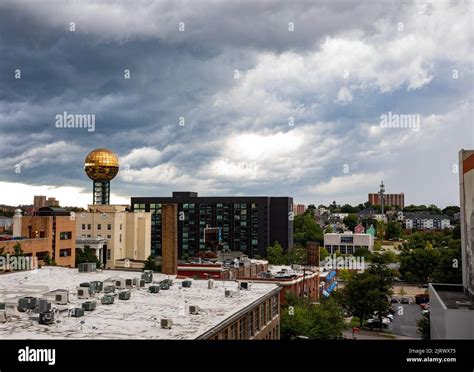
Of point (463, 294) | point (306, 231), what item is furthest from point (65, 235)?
point (306, 231)

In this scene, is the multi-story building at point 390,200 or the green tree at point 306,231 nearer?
the green tree at point 306,231

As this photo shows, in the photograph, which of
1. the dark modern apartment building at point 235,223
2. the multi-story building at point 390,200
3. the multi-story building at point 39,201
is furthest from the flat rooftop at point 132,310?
the multi-story building at point 390,200

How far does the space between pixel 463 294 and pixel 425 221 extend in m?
47.6

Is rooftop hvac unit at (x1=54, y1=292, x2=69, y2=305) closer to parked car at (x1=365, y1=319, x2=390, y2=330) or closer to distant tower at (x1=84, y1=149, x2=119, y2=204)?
parked car at (x1=365, y1=319, x2=390, y2=330)

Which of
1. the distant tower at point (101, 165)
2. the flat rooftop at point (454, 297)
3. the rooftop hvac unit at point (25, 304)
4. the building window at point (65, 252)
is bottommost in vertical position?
the building window at point (65, 252)

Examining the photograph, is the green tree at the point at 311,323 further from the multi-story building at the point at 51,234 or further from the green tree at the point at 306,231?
the green tree at the point at 306,231

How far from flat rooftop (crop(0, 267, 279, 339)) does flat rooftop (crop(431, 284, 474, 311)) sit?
4352 mm

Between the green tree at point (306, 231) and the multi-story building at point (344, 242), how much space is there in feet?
14.1

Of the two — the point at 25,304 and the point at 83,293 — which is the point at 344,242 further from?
the point at 25,304

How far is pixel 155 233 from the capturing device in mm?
44312

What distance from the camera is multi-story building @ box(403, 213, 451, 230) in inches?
2088

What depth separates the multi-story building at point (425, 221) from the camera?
53031mm
